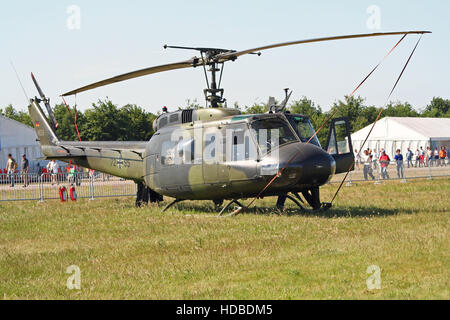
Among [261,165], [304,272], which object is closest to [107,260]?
[304,272]

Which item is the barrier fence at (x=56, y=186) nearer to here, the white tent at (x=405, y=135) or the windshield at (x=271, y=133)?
the windshield at (x=271, y=133)

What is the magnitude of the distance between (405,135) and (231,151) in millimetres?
45089

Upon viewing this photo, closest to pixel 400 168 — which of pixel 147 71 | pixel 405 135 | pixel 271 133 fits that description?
pixel 271 133

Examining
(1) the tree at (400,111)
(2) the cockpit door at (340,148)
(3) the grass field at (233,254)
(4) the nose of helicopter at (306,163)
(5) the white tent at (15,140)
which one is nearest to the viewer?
(3) the grass field at (233,254)

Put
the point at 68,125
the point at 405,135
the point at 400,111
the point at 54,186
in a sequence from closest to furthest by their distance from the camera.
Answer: the point at 54,186 → the point at 405,135 → the point at 68,125 → the point at 400,111

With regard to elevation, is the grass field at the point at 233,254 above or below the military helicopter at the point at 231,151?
below

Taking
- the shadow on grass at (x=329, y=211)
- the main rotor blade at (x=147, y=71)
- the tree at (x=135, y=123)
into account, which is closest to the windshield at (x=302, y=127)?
the shadow on grass at (x=329, y=211)

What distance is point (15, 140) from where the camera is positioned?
147 ft

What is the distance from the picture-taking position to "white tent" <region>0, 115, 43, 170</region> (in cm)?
4378

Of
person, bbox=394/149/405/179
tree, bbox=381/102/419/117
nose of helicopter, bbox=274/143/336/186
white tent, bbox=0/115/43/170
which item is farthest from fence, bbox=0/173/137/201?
tree, bbox=381/102/419/117

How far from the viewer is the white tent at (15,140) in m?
43.8

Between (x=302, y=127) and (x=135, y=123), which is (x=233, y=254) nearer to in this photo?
(x=302, y=127)
